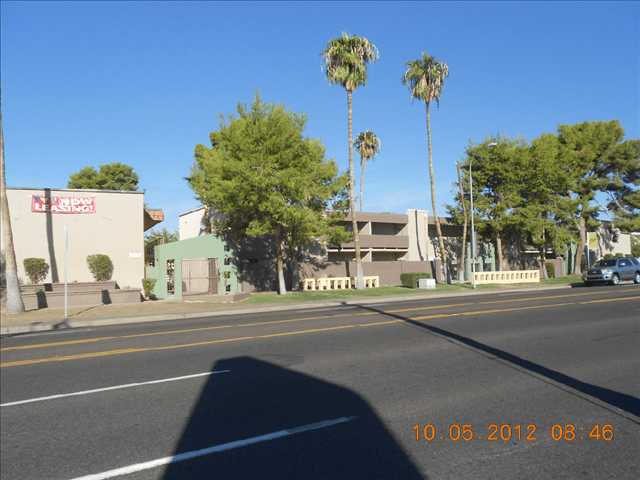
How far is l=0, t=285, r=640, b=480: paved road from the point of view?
15.2ft

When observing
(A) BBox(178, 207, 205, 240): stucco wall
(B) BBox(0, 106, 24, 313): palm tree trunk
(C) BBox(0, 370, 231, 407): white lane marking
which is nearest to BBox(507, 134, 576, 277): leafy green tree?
(A) BBox(178, 207, 205, 240): stucco wall

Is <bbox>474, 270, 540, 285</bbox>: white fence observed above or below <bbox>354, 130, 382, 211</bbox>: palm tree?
below

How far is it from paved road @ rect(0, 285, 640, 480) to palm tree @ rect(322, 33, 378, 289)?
23.6 m

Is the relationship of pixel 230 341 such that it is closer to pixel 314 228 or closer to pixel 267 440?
pixel 267 440

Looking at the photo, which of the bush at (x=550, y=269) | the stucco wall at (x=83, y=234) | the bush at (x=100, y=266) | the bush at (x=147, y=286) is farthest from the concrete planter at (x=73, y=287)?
the bush at (x=550, y=269)

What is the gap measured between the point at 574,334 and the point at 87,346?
10398 millimetres

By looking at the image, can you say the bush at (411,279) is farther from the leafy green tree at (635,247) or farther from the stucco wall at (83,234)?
the leafy green tree at (635,247)

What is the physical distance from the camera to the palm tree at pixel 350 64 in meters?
33.2

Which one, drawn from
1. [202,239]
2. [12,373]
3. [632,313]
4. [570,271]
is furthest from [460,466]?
[570,271]

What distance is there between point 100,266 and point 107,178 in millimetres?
33771

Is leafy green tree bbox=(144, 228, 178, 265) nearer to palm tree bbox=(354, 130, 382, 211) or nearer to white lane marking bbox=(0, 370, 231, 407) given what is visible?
palm tree bbox=(354, 130, 382, 211)

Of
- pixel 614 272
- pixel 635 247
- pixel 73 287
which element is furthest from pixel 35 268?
pixel 635 247

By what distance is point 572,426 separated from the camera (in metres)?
5.57

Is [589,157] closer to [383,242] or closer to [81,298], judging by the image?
[383,242]
